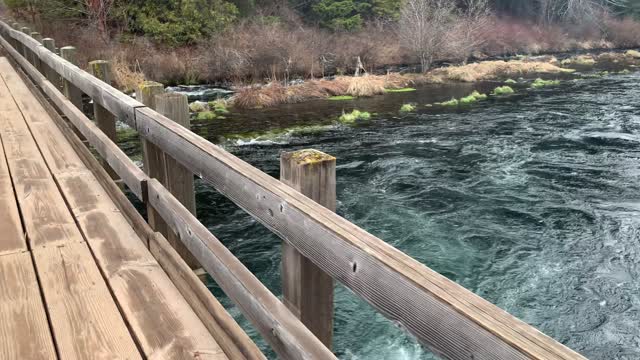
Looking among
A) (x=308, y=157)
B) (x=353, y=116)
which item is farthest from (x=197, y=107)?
(x=308, y=157)

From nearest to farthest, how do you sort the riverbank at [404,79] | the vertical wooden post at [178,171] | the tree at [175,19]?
1. the vertical wooden post at [178,171]
2. the riverbank at [404,79]
3. the tree at [175,19]

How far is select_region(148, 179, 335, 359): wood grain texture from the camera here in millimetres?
1485

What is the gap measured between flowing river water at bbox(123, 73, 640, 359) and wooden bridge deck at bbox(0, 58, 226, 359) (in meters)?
2.40

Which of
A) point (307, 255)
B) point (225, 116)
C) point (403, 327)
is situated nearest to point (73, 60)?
point (307, 255)

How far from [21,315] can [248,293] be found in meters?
1.05

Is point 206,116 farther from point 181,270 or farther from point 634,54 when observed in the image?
point 634,54

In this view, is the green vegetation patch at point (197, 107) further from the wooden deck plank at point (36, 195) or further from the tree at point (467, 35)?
the tree at point (467, 35)

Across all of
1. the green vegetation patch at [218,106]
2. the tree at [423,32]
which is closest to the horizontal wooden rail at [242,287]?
the green vegetation patch at [218,106]

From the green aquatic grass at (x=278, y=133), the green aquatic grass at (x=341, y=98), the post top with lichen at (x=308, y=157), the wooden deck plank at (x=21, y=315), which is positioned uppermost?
the post top with lichen at (x=308, y=157)

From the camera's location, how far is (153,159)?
111 inches

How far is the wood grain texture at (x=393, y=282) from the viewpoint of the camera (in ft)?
3.09

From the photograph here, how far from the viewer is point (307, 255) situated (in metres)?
1.43

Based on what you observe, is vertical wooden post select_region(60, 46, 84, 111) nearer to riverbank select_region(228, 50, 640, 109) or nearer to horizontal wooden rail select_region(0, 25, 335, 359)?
horizontal wooden rail select_region(0, 25, 335, 359)

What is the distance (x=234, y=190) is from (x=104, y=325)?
0.80 metres
